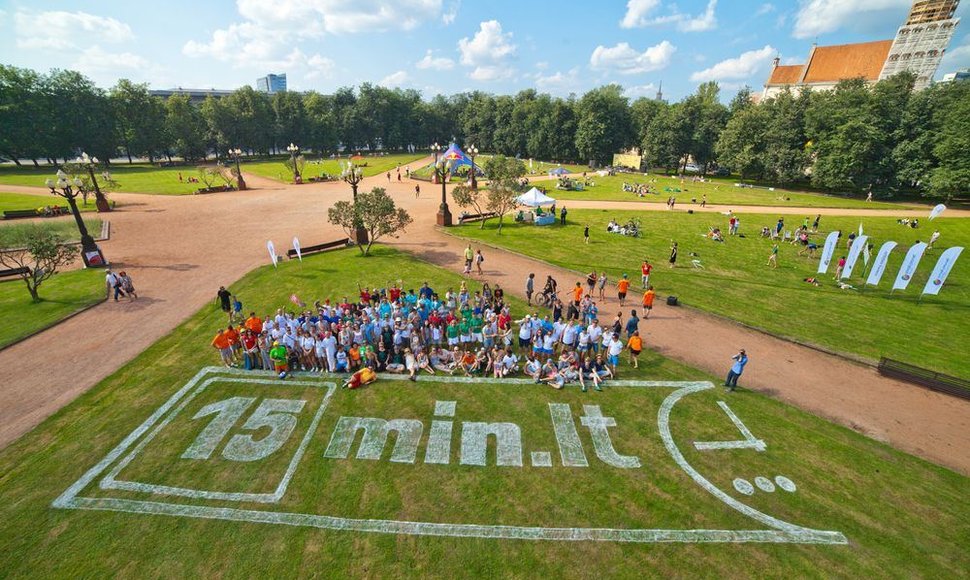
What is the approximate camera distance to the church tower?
293 feet

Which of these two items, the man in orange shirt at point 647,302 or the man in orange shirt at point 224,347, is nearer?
the man in orange shirt at point 224,347

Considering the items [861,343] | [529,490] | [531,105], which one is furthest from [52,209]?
[531,105]

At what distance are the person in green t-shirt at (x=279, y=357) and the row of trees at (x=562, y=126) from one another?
6980 cm

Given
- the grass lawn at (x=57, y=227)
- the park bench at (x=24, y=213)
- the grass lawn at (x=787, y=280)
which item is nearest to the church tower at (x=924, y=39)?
the grass lawn at (x=787, y=280)

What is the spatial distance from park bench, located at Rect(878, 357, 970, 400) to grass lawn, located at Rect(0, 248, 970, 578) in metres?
5.34

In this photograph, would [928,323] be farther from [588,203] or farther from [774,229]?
[588,203]

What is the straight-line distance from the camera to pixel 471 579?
8734 millimetres

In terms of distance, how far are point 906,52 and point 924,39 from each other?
3.94 metres

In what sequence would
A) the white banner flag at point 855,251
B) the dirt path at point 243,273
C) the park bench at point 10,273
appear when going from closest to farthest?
the dirt path at point 243,273, the white banner flag at point 855,251, the park bench at point 10,273

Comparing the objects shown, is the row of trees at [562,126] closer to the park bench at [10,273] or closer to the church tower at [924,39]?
the church tower at [924,39]

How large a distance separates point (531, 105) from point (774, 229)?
7450cm

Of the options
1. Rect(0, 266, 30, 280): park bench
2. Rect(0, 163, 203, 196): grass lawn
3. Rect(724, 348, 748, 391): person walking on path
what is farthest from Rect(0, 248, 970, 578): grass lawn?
Rect(0, 163, 203, 196): grass lawn

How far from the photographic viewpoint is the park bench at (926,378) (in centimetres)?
1495

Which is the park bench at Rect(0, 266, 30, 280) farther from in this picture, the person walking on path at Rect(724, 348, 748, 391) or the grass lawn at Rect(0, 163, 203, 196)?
the person walking on path at Rect(724, 348, 748, 391)
